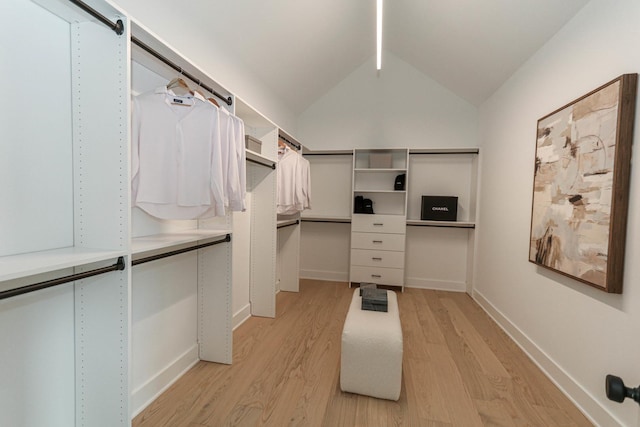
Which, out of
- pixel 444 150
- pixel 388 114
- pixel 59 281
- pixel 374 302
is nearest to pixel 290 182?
pixel 374 302

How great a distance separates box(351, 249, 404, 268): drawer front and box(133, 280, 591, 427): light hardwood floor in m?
1.05

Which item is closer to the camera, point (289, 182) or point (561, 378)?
point (561, 378)

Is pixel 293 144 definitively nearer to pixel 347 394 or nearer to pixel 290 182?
pixel 290 182

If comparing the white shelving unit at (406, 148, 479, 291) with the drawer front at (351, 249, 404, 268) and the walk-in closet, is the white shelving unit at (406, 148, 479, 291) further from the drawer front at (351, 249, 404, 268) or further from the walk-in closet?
the drawer front at (351, 249, 404, 268)

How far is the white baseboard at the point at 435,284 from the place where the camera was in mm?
3984

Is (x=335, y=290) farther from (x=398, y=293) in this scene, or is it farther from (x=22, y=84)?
(x=22, y=84)

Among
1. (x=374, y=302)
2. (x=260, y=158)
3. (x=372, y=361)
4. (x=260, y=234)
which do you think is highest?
(x=260, y=158)

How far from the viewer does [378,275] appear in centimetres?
384

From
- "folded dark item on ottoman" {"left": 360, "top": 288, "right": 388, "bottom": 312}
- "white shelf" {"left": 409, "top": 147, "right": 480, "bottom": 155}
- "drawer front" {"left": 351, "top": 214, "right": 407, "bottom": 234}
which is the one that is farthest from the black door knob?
"white shelf" {"left": 409, "top": 147, "right": 480, "bottom": 155}

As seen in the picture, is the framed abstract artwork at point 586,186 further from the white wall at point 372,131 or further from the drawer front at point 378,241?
the white wall at point 372,131

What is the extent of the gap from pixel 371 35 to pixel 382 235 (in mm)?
2523

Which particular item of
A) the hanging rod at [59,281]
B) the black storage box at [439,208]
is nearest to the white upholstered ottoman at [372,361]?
the hanging rod at [59,281]

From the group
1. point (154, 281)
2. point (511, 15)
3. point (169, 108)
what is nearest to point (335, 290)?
point (154, 281)

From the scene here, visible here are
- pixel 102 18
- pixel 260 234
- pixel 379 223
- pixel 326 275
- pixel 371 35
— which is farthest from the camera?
pixel 326 275
